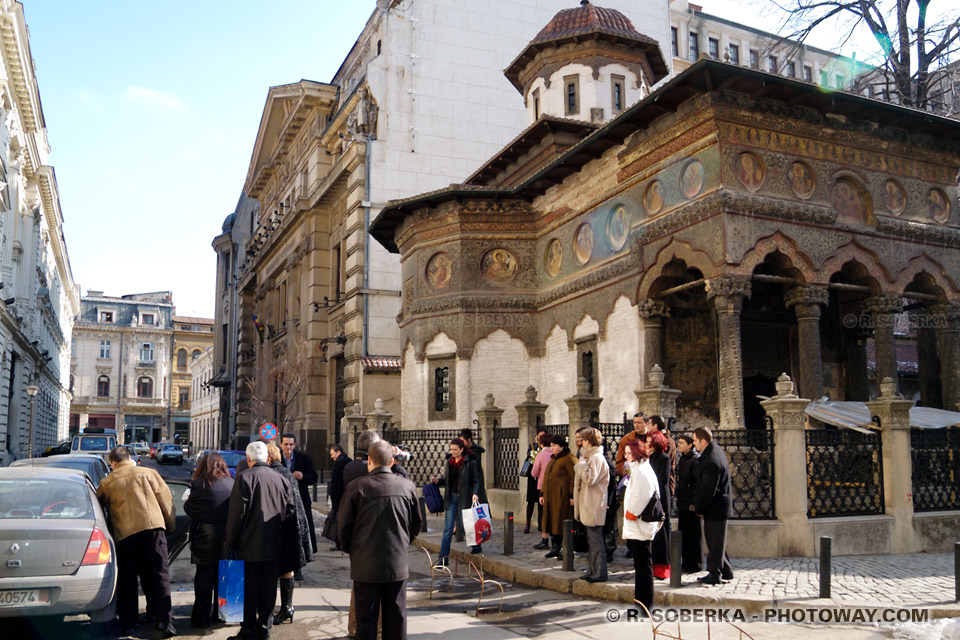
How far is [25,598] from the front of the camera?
6.27 metres

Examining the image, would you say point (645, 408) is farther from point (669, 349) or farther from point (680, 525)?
point (669, 349)

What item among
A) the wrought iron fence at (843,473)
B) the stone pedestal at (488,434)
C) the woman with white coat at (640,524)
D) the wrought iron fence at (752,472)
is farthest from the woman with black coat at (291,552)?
the stone pedestal at (488,434)

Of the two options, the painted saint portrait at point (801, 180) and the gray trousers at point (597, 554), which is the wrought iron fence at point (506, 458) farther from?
the painted saint portrait at point (801, 180)

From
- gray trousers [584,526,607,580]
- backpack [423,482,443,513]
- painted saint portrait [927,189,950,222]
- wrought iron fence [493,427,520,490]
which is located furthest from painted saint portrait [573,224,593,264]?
gray trousers [584,526,607,580]

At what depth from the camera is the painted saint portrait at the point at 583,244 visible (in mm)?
19703

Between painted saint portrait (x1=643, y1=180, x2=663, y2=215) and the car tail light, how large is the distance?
12.8m

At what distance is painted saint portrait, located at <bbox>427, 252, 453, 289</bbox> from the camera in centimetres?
2255

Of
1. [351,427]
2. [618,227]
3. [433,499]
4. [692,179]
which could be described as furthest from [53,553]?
[351,427]

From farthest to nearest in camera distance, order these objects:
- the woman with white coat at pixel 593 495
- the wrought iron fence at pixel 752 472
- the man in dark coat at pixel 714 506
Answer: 1. the wrought iron fence at pixel 752 472
2. the woman with white coat at pixel 593 495
3. the man in dark coat at pixel 714 506

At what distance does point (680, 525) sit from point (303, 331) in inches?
1052

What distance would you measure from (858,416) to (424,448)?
985 cm

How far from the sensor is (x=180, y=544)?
10.1 m

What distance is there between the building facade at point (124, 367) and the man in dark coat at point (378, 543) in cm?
8781

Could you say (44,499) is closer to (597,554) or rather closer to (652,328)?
(597,554)
